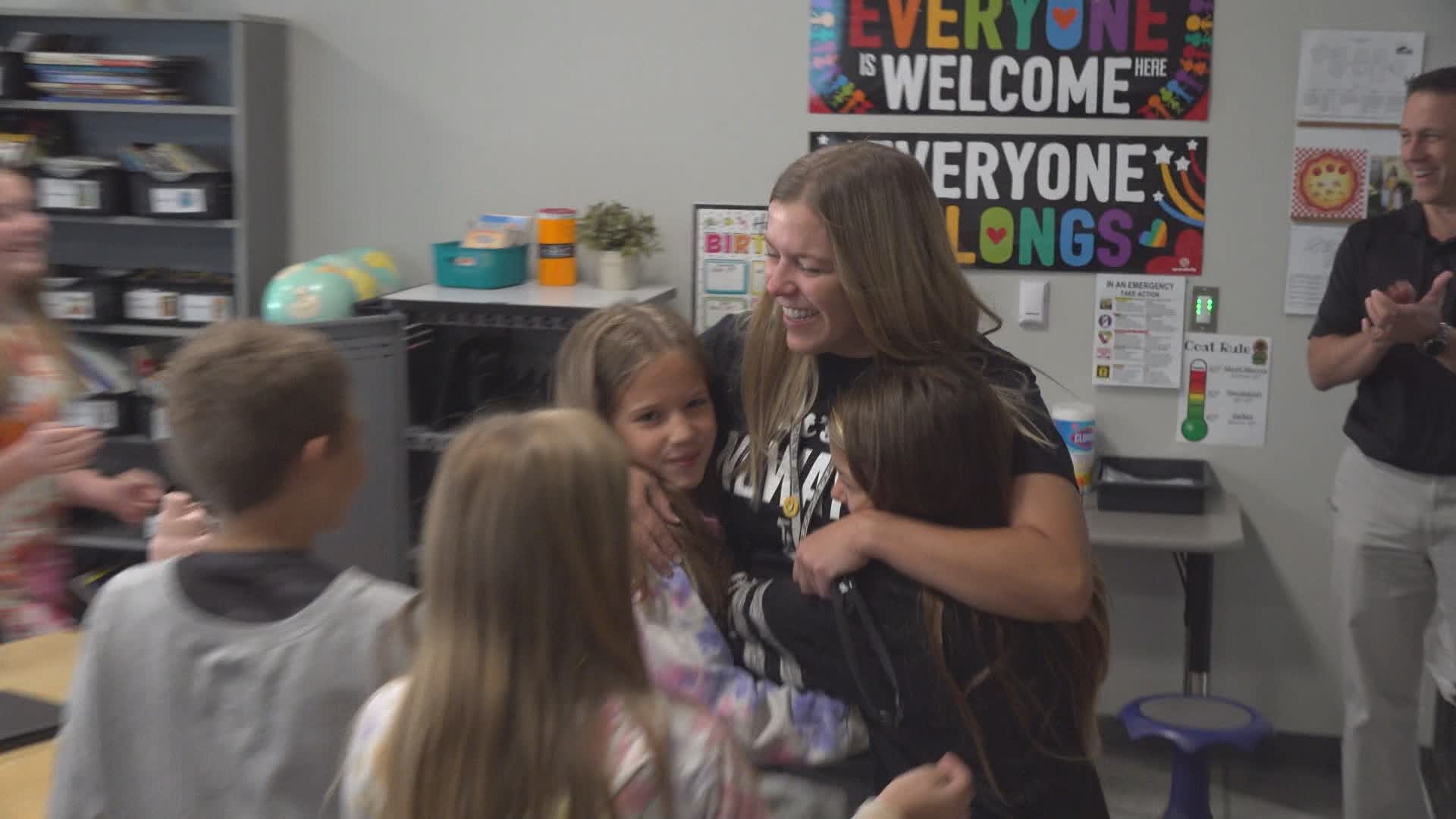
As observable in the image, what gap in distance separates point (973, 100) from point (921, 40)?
0.21 m

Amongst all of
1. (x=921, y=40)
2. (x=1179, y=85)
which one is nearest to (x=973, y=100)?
(x=921, y=40)

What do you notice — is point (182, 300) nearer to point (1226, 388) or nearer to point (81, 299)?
point (81, 299)

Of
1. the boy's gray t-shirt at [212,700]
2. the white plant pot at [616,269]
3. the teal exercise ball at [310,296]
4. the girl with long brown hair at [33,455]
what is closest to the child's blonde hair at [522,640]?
the boy's gray t-shirt at [212,700]

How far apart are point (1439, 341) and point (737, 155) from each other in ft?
6.10

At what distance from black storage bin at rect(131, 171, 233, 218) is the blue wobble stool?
109 inches

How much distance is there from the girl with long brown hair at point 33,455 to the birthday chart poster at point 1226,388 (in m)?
2.64

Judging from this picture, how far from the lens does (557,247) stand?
4.11 m

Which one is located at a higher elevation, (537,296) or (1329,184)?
(1329,184)

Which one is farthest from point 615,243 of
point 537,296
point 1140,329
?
Result: point 1140,329

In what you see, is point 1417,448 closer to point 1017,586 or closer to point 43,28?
point 1017,586

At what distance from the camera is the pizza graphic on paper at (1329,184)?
12.5 feet

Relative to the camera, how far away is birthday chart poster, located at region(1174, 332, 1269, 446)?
3.94 metres

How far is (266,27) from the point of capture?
422cm

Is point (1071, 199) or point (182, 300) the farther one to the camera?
point (182, 300)
